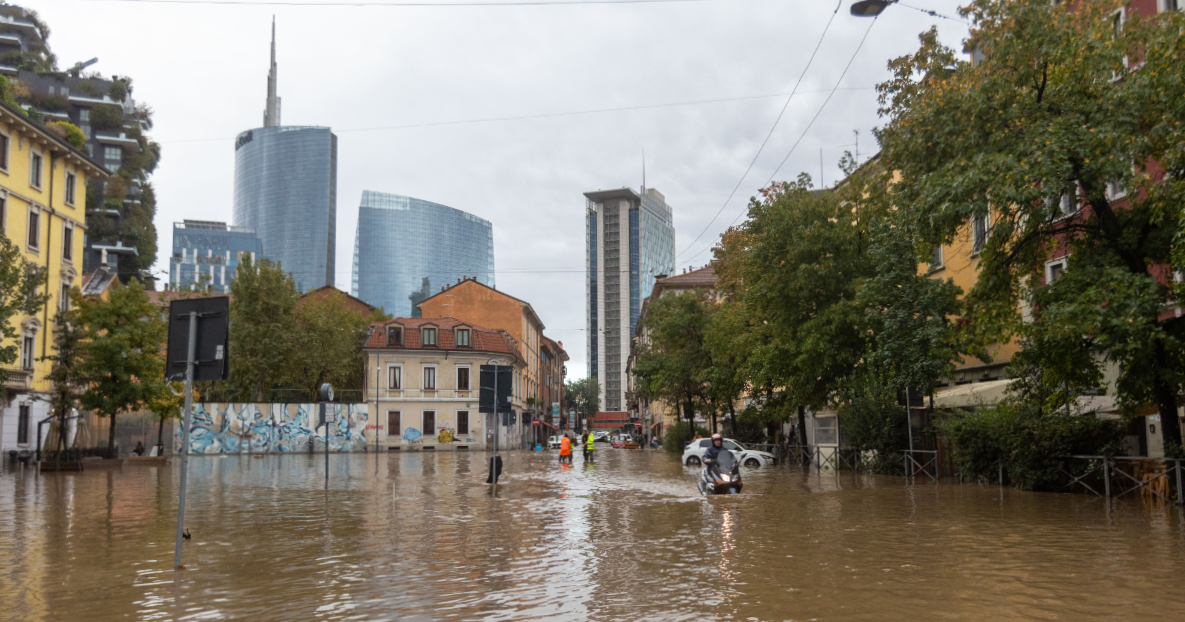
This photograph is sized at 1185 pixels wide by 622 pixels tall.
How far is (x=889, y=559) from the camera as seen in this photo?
390 inches

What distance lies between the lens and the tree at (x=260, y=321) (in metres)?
55.1

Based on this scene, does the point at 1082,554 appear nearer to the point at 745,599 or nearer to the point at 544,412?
A: the point at 745,599

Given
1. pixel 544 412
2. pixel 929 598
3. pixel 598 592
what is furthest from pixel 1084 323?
pixel 544 412

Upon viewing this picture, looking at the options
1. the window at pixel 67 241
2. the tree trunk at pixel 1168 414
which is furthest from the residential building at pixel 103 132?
the tree trunk at pixel 1168 414

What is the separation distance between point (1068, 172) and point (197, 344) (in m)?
13.9

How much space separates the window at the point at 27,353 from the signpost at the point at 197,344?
3653cm

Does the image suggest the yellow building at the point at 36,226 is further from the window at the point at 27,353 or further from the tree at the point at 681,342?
the tree at the point at 681,342

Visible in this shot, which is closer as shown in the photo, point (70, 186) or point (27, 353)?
point (27, 353)

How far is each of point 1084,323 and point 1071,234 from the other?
377 centimetres

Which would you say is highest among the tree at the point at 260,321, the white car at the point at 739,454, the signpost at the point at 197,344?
the tree at the point at 260,321

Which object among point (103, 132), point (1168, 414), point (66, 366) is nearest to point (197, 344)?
point (1168, 414)

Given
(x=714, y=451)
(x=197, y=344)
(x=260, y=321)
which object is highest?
(x=260, y=321)

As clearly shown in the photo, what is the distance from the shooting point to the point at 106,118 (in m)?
80.3

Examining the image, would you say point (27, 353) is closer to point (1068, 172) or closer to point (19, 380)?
point (19, 380)
